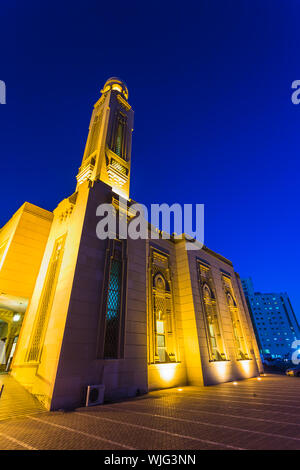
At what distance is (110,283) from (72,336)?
3508 millimetres

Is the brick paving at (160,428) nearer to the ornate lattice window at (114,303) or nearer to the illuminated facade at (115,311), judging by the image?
the illuminated facade at (115,311)

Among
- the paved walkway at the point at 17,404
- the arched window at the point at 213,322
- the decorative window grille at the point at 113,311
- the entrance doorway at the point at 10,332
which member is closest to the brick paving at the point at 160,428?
the paved walkway at the point at 17,404

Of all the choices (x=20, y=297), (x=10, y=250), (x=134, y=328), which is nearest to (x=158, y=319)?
(x=134, y=328)

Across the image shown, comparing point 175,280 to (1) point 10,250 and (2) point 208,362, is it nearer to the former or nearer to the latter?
(2) point 208,362

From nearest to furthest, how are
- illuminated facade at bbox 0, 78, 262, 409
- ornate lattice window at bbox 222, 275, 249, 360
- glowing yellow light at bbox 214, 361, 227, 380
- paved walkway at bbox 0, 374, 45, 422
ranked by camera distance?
1. paved walkway at bbox 0, 374, 45, 422
2. illuminated facade at bbox 0, 78, 262, 409
3. glowing yellow light at bbox 214, 361, 227, 380
4. ornate lattice window at bbox 222, 275, 249, 360

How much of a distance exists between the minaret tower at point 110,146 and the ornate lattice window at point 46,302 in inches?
268

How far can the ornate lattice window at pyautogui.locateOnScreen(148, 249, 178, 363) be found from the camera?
46.8 ft

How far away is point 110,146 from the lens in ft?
68.3

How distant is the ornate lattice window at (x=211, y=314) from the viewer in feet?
60.6

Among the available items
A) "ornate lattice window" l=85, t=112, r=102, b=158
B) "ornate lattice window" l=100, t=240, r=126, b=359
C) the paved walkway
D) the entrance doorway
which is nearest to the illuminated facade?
"ornate lattice window" l=100, t=240, r=126, b=359

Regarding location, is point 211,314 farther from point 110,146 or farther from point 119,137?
point 119,137

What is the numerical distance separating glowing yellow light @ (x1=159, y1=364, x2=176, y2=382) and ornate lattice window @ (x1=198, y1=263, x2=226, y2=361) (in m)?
4.14

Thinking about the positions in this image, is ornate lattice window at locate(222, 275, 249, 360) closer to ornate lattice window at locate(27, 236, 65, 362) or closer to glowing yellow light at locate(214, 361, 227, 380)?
glowing yellow light at locate(214, 361, 227, 380)

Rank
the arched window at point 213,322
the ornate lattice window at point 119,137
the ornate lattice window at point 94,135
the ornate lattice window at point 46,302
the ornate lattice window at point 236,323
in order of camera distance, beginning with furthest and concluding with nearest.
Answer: the ornate lattice window at point 236,323, the ornate lattice window at point 94,135, the ornate lattice window at point 119,137, the arched window at point 213,322, the ornate lattice window at point 46,302
